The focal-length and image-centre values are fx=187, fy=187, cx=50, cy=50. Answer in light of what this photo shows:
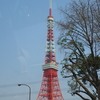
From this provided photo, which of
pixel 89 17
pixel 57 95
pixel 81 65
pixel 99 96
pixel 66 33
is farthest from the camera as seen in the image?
pixel 57 95

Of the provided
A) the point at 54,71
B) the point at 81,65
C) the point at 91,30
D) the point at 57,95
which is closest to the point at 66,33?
the point at 91,30

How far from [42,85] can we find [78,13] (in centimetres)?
4243

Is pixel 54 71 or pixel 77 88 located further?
pixel 54 71

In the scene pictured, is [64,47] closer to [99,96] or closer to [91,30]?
[91,30]

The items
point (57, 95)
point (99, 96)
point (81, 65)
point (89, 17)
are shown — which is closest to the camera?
point (99, 96)

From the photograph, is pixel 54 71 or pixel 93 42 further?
pixel 54 71

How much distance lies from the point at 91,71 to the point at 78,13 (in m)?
2.69

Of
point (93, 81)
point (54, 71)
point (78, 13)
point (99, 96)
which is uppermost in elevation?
point (54, 71)

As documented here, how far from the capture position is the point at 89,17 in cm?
791

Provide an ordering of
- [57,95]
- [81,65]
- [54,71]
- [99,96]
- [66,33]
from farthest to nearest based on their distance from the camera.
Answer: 1. [54,71]
2. [57,95]
3. [81,65]
4. [66,33]
5. [99,96]

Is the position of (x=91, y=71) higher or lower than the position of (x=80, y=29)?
lower

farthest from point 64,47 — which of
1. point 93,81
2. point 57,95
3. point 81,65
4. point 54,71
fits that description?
point 54,71

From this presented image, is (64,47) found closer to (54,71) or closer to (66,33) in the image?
(66,33)

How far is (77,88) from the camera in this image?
9289mm
